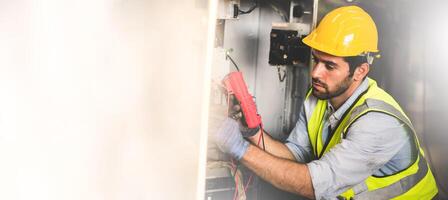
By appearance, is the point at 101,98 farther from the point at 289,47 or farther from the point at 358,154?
the point at 358,154

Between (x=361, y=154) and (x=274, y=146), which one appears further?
(x=274, y=146)

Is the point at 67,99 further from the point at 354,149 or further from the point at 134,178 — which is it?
the point at 354,149

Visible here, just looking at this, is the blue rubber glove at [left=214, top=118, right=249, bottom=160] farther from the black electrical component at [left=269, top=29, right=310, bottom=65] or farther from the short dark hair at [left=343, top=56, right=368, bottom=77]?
the short dark hair at [left=343, top=56, right=368, bottom=77]

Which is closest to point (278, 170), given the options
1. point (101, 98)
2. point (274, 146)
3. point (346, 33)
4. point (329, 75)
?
point (274, 146)

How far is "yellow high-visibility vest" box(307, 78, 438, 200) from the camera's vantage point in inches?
47.9

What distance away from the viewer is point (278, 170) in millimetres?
1257

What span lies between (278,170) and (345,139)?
20 centimetres

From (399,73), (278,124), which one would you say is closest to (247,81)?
(278,124)

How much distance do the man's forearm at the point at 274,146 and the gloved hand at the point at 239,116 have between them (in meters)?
0.02

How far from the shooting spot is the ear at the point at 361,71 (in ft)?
4.00

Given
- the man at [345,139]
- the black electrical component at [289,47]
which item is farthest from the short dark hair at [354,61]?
the black electrical component at [289,47]

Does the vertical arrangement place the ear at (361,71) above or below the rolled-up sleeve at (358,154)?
above

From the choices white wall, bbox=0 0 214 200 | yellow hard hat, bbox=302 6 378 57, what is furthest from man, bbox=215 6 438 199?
white wall, bbox=0 0 214 200

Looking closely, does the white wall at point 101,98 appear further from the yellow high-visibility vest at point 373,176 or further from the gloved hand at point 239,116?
the yellow high-visibility vest at point 373,176
